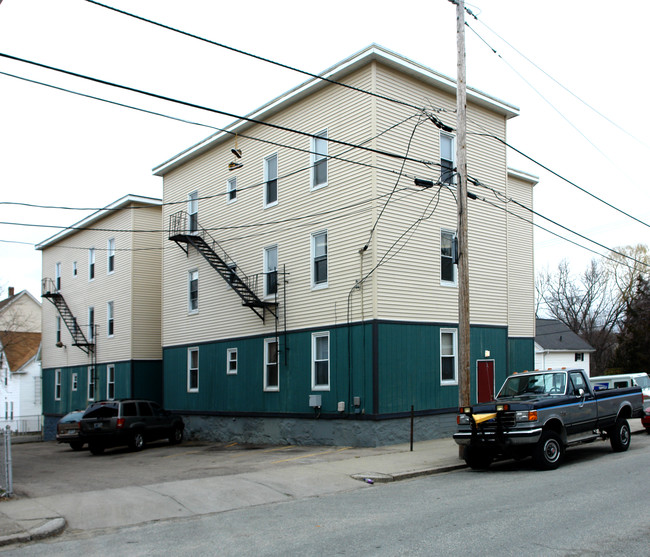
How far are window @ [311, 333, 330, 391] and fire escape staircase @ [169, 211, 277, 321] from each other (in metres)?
2.37

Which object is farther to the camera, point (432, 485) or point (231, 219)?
point (231, 219)

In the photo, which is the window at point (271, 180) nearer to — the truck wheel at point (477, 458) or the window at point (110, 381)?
the truck wheel at point (477, 458)

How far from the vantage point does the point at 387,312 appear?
64.5ft

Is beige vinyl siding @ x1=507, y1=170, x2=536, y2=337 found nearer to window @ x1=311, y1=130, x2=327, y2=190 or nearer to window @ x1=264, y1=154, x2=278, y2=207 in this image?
window @ x1=311, y1=130, x2=327, y2=190

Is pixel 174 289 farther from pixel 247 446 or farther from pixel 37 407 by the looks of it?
pixel 37 407

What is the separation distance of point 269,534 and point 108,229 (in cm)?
2775

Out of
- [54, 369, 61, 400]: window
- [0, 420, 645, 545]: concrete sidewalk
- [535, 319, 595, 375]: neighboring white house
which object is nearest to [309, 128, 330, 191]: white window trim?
[0, 420, 645, 545]: concrete sidewalk

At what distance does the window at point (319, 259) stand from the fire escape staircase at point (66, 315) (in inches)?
738

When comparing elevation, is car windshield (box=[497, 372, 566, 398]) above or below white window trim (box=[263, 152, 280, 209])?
below

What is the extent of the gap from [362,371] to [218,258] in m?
8.72

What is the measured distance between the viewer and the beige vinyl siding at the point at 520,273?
24.8 metres

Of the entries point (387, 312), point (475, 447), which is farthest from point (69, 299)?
point (475, 447)

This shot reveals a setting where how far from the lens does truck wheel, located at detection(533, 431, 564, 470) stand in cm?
1312

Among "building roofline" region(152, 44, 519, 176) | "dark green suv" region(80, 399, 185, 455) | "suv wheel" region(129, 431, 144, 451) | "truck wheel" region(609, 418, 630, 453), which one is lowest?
"suv wheel" region(129, 431, 144, 451)
